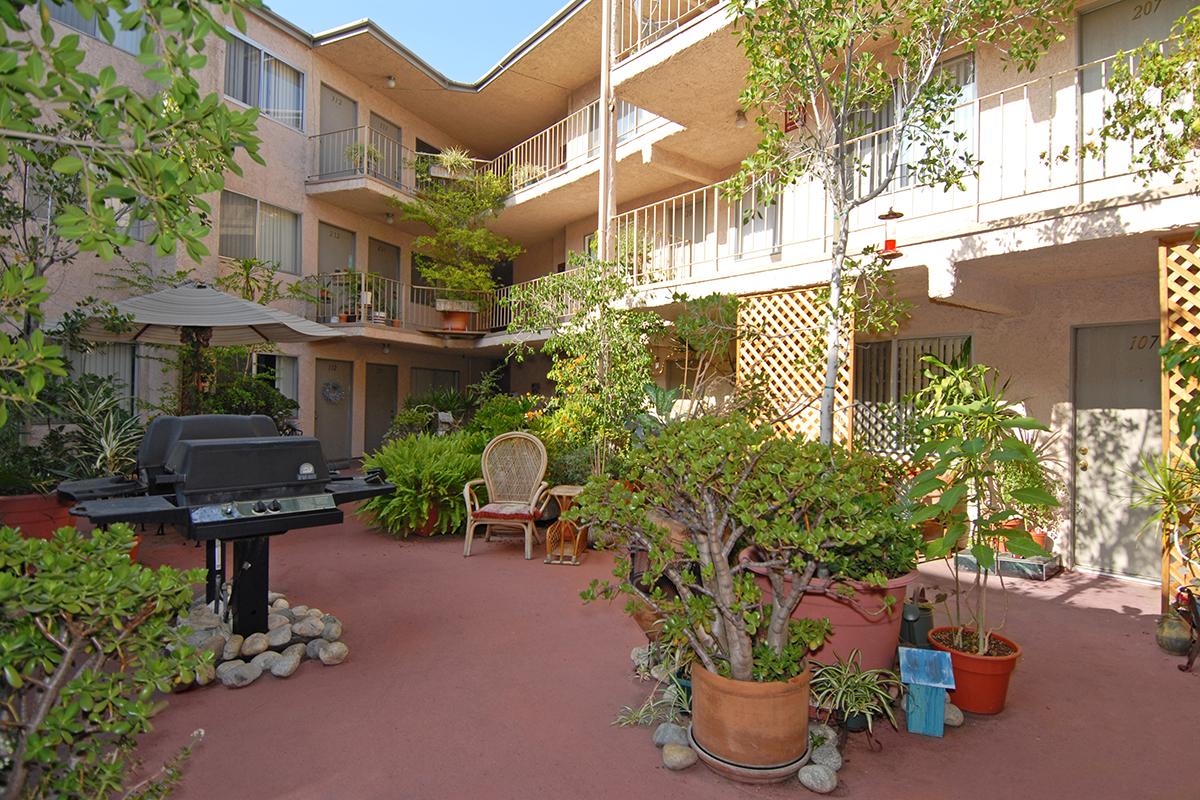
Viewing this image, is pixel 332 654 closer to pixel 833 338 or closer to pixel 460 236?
pixel 833 338

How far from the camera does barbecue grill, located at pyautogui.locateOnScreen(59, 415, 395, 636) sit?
329 centimetres

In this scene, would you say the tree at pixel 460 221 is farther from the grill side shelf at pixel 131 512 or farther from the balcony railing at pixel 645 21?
the grill side shelf at pixel 131 512

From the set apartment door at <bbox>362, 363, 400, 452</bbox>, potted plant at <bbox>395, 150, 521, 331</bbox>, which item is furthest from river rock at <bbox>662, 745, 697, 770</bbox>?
apartment door at <bbox>362, 363, 400, 452</bbox>

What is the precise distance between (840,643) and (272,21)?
14.3 metres

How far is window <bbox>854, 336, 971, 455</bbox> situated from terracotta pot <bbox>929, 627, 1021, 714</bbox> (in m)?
4.34

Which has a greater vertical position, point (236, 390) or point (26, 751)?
point (236, 390)

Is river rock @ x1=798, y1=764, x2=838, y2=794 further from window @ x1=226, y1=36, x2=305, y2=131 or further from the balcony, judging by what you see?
window @ x1=226, y1=36, x2=305, y2=131

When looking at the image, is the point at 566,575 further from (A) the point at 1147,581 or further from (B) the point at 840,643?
(A) the point at 1147,581

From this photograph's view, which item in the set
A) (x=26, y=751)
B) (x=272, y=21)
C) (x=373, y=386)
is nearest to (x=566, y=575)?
(x=26, y=751)

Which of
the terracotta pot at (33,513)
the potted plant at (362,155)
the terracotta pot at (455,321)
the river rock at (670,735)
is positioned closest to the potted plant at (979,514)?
the river rock at (670,735)

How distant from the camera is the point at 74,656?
1561 millimetres

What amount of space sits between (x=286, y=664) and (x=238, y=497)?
1104mm

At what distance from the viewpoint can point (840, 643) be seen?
3432 millimetres

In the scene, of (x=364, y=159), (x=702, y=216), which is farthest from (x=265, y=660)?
(x=364, y=159)
